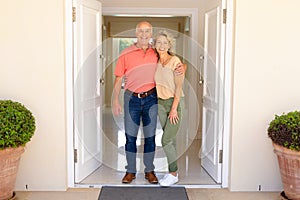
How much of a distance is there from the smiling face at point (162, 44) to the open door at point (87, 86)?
0.79 metres

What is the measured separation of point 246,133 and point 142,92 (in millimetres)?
1085

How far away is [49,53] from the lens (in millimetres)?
3266

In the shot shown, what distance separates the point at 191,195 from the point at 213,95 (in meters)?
1.08

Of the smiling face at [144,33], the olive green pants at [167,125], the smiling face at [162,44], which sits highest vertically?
the smiling face at [144,33]

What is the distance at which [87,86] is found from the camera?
3688 mm

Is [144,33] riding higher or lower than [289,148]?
higher

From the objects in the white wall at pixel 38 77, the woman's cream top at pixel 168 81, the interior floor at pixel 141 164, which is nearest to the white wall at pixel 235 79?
the white wall at pixel 38 77

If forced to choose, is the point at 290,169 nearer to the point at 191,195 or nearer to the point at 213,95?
the point at 191,195

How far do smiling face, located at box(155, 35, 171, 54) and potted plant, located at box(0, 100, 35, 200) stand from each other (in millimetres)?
1300

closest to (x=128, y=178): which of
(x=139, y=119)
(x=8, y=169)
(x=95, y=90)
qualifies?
(x=139, y=119)

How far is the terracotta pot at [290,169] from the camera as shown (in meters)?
2.89

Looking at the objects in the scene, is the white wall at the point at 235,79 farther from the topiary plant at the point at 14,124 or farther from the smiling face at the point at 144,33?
the smiling face at the point at 144,33

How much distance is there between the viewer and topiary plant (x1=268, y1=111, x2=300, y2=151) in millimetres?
2828

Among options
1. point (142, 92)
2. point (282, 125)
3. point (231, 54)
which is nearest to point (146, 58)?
point (142, 92)
